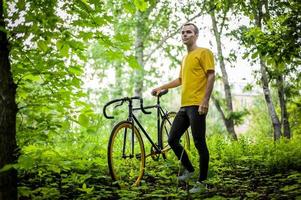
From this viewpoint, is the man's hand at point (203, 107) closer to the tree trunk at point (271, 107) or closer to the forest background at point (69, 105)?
the forest background at point (69, 105)

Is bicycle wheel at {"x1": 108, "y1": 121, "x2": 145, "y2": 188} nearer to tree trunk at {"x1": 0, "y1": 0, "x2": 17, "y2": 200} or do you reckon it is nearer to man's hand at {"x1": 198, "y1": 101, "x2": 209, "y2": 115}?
man's hand at {"x1": 198, "y1": 101, "x2": 209, "y2": 115}

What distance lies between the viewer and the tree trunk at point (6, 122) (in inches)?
143

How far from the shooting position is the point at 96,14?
4219 millimetres

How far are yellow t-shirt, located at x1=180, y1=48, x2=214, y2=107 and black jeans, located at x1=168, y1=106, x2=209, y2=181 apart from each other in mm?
140

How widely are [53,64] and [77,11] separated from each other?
0.66 m

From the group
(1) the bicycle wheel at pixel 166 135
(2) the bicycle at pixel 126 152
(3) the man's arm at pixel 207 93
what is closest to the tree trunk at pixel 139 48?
(1) the bicycle wheel at pixel 166 135

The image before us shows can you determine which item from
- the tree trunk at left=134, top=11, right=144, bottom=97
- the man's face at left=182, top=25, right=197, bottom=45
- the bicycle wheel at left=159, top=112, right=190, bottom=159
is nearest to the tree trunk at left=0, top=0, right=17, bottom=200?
the man's face at left=182, top=25, right=197, bottom=45

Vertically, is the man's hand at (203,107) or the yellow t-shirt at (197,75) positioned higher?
the yellow t-shirt at (197,75)

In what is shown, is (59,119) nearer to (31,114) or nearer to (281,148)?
(31,114)

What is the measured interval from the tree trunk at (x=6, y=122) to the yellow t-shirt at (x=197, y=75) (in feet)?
7.79

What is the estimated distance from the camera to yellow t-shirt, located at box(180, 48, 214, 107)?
5004mm

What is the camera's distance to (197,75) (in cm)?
505

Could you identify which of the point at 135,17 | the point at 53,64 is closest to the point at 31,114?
the point at 53,64

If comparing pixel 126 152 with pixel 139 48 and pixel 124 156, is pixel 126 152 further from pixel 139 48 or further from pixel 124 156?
pixel 139 48
